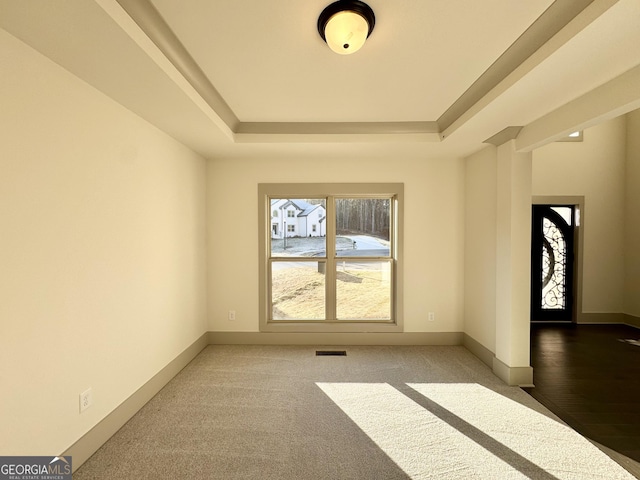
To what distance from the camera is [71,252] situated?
201cm

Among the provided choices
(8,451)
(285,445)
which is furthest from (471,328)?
(8,451)

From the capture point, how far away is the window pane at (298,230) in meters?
4.46

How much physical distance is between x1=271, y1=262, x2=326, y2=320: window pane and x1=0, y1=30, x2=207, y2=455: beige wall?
1617 millimetres

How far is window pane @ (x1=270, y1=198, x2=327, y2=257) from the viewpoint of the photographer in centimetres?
446

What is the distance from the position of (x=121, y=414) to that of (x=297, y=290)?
7.99ft

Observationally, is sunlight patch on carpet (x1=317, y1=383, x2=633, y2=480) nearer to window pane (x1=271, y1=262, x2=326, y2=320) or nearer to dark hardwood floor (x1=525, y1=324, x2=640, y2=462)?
dark hardwood floor (x1=525, y1=324, x2=640, y2=462)

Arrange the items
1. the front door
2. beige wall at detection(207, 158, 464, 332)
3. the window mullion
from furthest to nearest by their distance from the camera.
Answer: the front door → the window mullion → beige wall at detection(207, 158, 464, 332)

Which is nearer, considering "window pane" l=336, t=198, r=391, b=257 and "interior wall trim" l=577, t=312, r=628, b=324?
"window pane" l=336, t=198, r=391, b=257

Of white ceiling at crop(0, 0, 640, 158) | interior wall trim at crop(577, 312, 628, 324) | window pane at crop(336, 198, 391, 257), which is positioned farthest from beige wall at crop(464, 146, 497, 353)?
interior wall trim at crop(577, 312, 628, 324)

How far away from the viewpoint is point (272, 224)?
4.48m

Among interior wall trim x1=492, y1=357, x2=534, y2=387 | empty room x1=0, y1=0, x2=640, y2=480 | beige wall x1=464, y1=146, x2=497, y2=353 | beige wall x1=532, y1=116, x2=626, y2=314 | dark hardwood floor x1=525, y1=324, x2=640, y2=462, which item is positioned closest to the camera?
empty room x1=0, y1=0, x2=640, y2=480

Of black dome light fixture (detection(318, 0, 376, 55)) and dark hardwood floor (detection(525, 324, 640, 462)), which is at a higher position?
black dome light fixture (detection(318, 0, 376, 55))

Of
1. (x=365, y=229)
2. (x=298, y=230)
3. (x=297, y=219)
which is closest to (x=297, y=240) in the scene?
(x=298, y=230)

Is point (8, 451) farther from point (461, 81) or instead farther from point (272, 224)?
point (461, 81)
